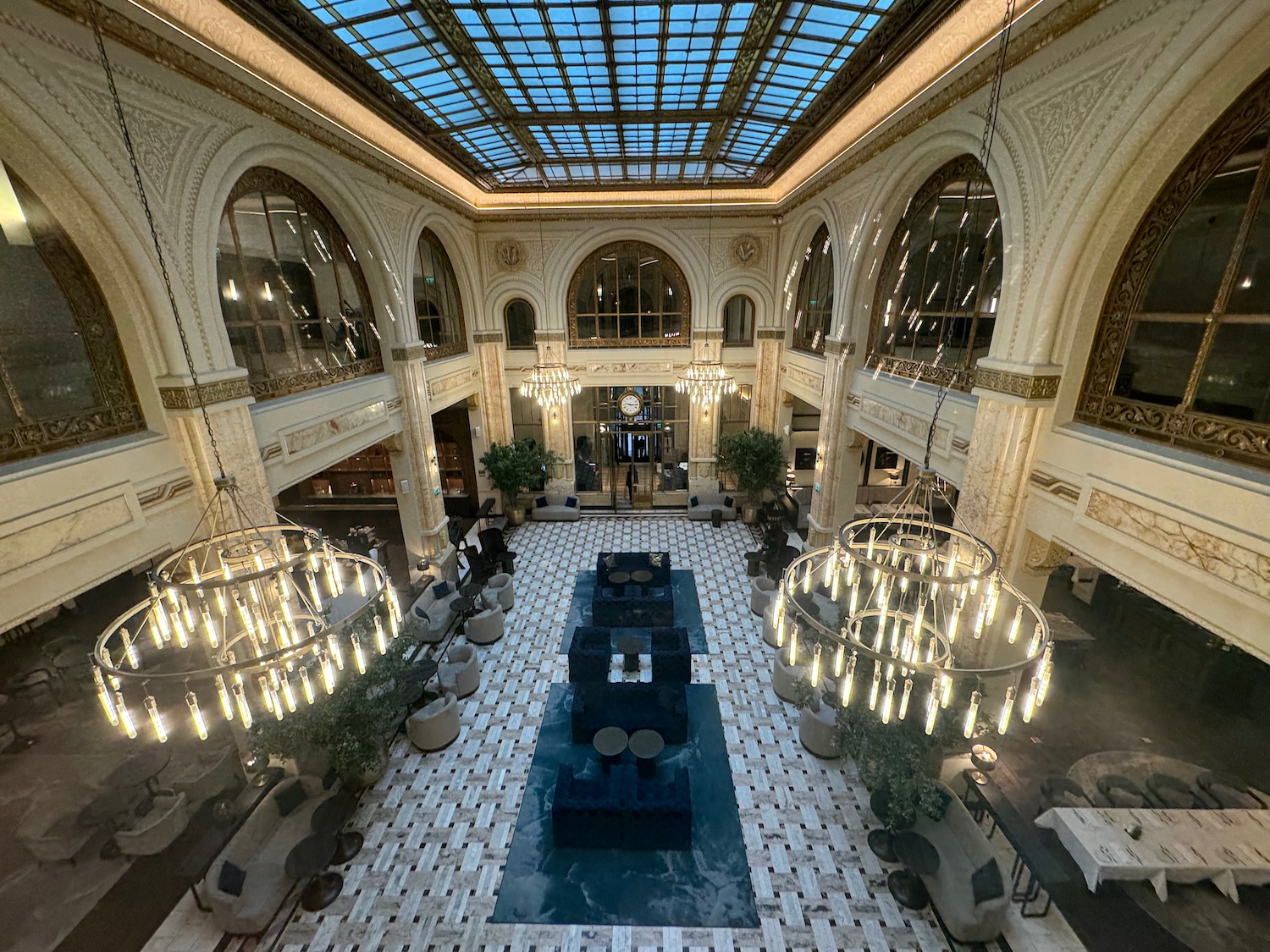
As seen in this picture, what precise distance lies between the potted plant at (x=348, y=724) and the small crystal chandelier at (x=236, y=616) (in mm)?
199

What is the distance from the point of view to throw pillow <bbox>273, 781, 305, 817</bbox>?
18.5ft

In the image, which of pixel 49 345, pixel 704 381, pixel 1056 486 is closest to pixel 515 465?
pixel 704 381

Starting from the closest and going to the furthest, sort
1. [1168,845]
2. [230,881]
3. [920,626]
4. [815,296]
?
[920,626] → [230,881] → [1168,845] → [815,296]

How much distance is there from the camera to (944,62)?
5.92 metres

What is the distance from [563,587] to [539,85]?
8094 millimetres

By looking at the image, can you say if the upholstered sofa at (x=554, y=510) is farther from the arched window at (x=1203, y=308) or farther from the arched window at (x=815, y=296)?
the arched window at (x=1203, y=308)

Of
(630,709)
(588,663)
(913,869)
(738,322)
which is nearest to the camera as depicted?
(913,869)

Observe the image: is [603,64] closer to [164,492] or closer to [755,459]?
[164,492]

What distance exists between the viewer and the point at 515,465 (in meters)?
12.5

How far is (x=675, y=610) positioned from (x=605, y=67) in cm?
811

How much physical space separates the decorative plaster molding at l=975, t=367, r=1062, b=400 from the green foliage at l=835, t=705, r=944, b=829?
11.0ft

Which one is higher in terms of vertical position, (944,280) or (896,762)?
(944,280)

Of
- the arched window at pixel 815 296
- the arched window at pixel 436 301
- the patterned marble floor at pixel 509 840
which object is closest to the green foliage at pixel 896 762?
the patterned marble floor at pixel 509 840

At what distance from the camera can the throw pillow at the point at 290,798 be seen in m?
5.64
